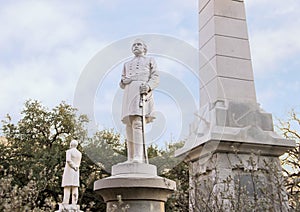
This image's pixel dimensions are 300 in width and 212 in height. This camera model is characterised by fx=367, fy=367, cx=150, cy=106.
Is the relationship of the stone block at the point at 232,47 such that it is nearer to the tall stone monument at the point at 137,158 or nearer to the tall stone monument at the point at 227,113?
the tall stone monument at the point at 227,113

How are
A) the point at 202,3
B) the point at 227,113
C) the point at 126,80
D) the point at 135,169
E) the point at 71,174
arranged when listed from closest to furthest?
the point at 135,169 → the point at 126,80 → the point at 227,113 → the point at 202,3 → the point at 71,174

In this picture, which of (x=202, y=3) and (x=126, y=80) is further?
(x=202, y=3)

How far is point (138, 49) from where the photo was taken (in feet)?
18.6

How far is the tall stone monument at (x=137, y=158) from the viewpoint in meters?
4.68

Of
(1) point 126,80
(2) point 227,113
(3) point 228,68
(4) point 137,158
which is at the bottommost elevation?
(4) point 137,158

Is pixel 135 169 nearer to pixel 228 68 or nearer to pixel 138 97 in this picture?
pixel 138 97

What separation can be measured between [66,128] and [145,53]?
14.2 metres

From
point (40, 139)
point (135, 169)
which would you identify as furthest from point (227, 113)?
point (40, 139)

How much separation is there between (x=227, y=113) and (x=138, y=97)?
2049 mm

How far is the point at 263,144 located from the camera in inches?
243

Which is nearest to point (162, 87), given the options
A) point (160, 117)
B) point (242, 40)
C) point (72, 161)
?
point (160, 117)

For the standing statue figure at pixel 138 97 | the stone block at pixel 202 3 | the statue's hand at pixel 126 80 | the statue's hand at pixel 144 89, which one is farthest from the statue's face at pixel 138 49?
the stone block at pixel 202 3

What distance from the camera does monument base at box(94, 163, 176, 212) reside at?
15.2 ft

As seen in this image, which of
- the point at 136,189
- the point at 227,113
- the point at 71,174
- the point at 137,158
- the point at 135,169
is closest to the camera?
the point at 136,189
